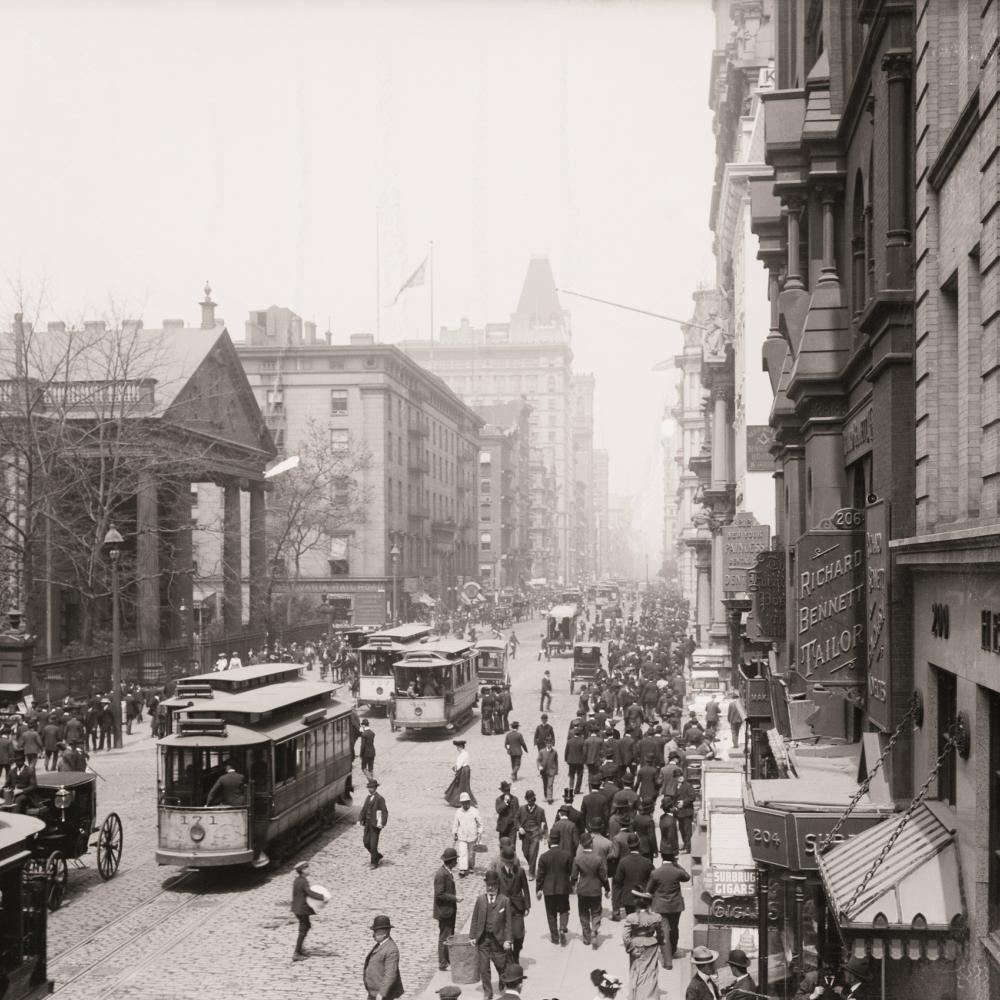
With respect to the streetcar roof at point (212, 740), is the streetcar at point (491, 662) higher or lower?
lower

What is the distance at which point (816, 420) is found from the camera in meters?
15.9

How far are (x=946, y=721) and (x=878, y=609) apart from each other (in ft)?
4.79

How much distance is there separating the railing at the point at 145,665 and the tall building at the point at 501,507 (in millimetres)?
73199

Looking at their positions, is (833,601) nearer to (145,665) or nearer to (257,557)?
(145,665)

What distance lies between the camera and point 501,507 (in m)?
141

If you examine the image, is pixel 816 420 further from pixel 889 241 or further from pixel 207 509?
pixel 207 509

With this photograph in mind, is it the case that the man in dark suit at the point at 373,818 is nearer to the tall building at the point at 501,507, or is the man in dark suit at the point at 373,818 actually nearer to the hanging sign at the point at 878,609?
the hanging sign at the point at 878,609

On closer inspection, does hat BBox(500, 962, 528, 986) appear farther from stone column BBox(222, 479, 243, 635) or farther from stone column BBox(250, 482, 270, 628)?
stone column BBox(250, 482, 270, 628)

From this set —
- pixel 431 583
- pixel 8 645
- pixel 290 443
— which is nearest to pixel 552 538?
pixel 431 583

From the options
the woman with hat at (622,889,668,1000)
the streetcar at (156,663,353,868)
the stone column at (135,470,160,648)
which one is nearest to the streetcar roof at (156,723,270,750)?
the streetcar at (156,663,353,868)

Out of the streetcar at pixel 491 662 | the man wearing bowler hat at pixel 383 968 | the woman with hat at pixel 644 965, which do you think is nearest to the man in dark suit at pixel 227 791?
the man wearing bowler hat at pixel 383 968

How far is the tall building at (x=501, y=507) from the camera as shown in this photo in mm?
138625

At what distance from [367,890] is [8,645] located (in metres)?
21.8

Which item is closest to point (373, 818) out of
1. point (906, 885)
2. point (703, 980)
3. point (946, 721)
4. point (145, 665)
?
point (703, 980)
